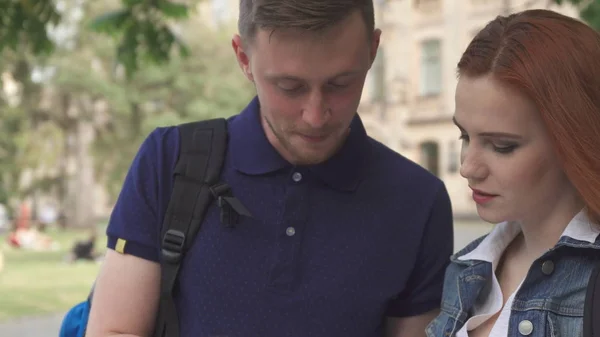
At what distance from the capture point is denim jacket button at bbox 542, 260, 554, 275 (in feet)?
5.50

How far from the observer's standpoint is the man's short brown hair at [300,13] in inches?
71.2

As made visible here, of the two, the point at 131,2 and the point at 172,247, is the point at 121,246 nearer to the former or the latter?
the point at 172,247

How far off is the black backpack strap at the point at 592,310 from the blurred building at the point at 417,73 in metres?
22.9

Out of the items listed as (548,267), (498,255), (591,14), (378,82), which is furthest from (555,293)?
(378,82)

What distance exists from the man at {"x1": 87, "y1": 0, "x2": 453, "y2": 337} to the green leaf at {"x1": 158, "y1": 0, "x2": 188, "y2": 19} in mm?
2844

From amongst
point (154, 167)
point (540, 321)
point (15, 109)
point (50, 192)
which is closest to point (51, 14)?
point (154, 167)

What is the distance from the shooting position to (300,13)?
181 centimetres

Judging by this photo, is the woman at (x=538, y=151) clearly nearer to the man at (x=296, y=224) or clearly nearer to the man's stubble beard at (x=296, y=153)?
the man at (x=296, y=224)

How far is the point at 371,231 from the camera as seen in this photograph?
1.98 m

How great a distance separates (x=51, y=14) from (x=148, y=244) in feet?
10.1

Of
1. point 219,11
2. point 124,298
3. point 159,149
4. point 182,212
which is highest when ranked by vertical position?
point 219,11

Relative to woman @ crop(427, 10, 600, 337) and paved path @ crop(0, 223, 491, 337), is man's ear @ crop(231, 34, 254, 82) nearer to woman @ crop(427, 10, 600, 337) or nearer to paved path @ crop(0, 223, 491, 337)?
woman @ crop(427, 10, 600, 337)

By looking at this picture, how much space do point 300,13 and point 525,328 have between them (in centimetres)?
81

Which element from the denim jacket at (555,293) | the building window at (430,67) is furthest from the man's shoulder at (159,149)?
the building window at (430,67)
